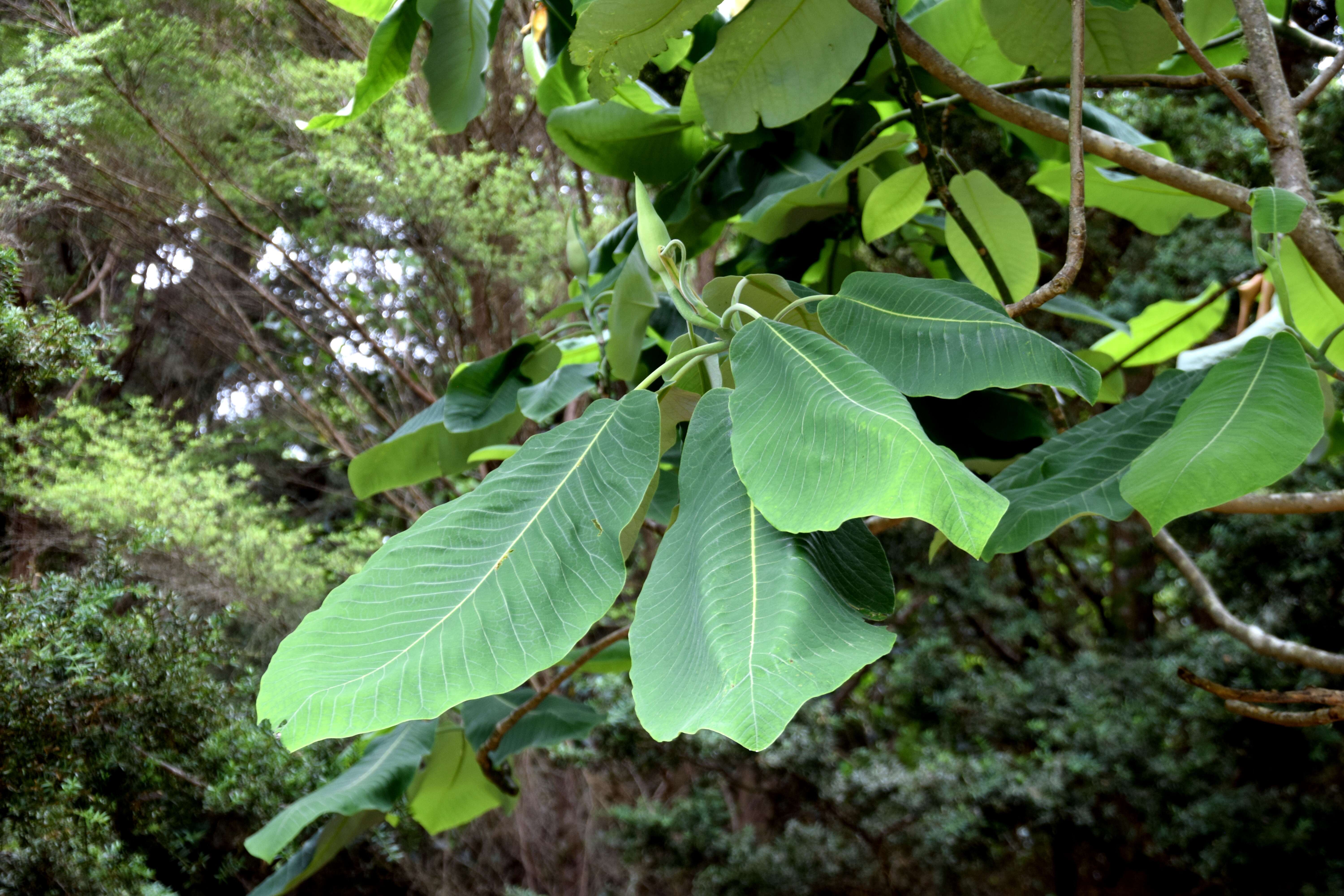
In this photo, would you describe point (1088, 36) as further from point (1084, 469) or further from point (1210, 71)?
point (1084, 469)

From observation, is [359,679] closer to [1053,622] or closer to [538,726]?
[538,726]

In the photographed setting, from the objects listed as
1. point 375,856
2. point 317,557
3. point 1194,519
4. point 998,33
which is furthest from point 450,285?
point 1194,519

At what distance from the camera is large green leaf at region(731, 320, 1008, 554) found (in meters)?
0.49

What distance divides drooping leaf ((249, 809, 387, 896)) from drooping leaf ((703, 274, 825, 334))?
1191mm

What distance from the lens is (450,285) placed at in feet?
9.73

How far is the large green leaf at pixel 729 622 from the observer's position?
0.46 meters

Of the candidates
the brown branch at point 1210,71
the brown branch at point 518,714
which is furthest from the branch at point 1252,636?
the brown branch at point 518,714

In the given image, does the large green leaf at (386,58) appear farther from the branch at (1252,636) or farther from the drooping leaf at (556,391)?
the branch at (1252,636)

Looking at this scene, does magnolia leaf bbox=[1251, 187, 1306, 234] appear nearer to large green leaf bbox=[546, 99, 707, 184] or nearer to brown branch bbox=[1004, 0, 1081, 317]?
brown branch bbox=[1004, 0, 1081, 317]

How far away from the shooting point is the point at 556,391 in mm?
1213

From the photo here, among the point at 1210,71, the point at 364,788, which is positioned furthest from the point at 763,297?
the point at 364,788

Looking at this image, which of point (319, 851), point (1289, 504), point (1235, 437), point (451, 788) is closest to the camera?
point (1235, 437)

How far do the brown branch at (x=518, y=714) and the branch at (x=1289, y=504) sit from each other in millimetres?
761

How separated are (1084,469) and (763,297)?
33 centimetres
